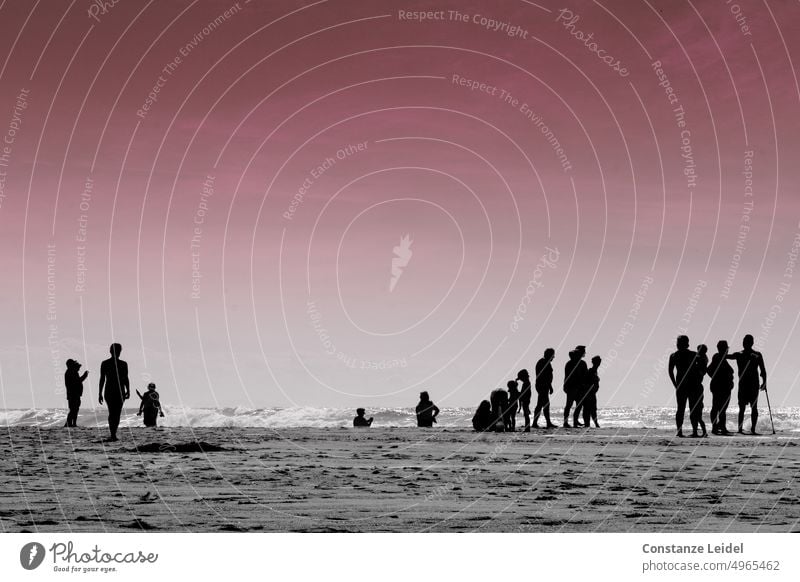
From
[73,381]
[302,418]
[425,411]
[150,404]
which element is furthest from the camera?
[302,418]

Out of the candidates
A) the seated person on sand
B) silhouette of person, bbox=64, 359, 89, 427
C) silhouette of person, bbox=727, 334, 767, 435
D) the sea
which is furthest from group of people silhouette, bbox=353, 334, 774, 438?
the sea

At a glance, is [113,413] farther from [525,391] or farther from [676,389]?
[676,389]

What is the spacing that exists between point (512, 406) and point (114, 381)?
400 inches

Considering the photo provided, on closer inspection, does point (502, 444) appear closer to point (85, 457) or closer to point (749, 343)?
point (749, 343)

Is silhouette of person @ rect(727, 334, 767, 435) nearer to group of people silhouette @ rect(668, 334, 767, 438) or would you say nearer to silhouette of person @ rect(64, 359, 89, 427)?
group of people silhouette @ rect(668, 334, 767, 438)

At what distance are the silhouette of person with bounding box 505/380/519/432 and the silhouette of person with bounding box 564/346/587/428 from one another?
4.43 feet

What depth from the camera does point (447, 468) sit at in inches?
685

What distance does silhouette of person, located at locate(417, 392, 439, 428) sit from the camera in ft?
103

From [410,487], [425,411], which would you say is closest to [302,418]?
[425,411]

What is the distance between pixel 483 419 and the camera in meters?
27.2
